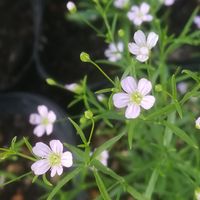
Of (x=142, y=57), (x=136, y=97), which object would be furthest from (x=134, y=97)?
(x=142, y=57)

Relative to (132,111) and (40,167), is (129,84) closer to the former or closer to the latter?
(132,111)

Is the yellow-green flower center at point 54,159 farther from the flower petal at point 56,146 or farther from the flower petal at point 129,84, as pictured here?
the flower petal at point 129,84

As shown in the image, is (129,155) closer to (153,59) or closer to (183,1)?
(153,59)

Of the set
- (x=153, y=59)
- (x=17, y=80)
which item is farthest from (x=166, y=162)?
(x=17, y=80)

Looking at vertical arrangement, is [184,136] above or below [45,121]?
above

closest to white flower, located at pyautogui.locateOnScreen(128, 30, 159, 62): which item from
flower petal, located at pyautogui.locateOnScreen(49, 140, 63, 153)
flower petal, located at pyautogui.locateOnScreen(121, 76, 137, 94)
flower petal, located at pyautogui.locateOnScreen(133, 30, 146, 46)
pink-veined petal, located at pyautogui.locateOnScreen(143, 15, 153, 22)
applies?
flower petal, located at pyautogui.locateOnScreen(133, 30, 146, 46)

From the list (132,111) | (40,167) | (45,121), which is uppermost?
(132,111)
